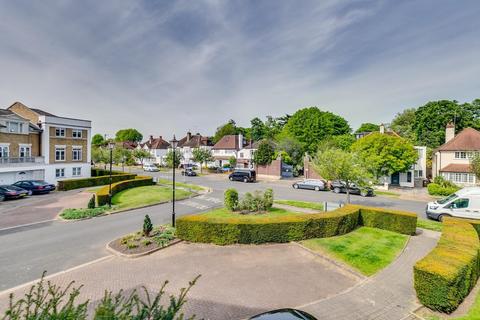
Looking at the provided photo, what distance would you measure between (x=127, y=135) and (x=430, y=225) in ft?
432

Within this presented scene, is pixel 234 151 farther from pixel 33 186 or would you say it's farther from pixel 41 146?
pixel 33 186

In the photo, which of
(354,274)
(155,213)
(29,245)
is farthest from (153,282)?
(155,213)

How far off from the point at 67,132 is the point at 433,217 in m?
43.8

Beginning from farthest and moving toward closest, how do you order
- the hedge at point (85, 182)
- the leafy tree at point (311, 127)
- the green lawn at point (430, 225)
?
the leafy tree at point (311, 127) < the hedge at point (85, 182) < the green lawn at point (430, 225)

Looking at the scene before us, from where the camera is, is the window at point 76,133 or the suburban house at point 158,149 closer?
the window at point 76,133

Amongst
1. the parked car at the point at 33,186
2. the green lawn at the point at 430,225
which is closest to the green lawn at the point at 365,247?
the green lawn at the point at 430,225

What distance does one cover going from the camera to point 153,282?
32.7 feet

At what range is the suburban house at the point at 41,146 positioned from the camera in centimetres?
3069

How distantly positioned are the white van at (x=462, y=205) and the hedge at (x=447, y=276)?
9.45 metres

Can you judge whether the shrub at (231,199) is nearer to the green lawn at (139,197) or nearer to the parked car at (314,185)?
the green lawn at (139,197)

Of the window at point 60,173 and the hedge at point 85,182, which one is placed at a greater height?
the window at point 60,173

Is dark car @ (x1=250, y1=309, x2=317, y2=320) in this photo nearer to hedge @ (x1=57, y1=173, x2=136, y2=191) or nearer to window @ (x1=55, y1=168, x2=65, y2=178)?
hedge @ (x1=57, y1=173, x2=136, y2=191)

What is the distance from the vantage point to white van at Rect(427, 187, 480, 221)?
17.2 meters

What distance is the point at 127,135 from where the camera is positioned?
420 feet
